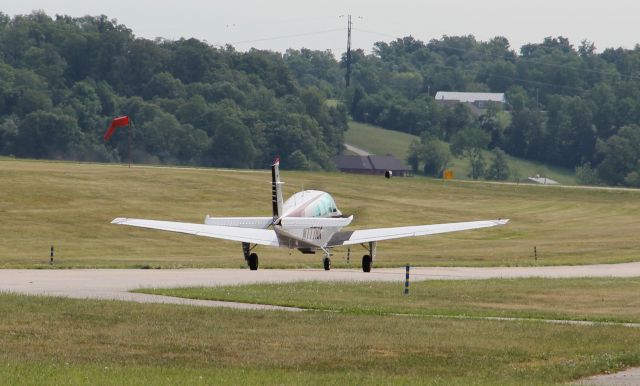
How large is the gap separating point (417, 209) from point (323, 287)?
6348 cm

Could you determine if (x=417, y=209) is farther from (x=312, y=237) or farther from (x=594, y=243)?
(x=312, y=237)

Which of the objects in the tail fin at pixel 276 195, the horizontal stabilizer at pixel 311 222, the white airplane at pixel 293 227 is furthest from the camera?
the tail fin at pixel 276 195

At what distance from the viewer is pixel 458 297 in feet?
132

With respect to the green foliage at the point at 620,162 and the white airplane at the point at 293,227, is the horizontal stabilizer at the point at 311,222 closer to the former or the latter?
the white airplane at the point at 293,227

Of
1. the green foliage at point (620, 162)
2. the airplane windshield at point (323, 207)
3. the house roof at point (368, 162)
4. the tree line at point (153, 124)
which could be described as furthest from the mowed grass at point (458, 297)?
the green foliage at point (620, 162)

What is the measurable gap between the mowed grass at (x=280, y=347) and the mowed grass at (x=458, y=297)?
2.95 meters

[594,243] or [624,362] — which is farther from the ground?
[624,362]

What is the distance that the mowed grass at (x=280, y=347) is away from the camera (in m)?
23.4

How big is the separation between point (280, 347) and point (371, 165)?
166m

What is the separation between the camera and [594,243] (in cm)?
8050

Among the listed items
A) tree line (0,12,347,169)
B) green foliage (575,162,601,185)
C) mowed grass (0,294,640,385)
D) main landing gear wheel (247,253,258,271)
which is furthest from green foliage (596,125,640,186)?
mowed grass (0,294,640,385)

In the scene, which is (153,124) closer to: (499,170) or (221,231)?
(499,170)

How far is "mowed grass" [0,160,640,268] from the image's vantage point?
2633 inches

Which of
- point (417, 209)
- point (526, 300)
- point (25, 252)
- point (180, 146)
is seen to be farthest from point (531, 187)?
point (526, 300)
